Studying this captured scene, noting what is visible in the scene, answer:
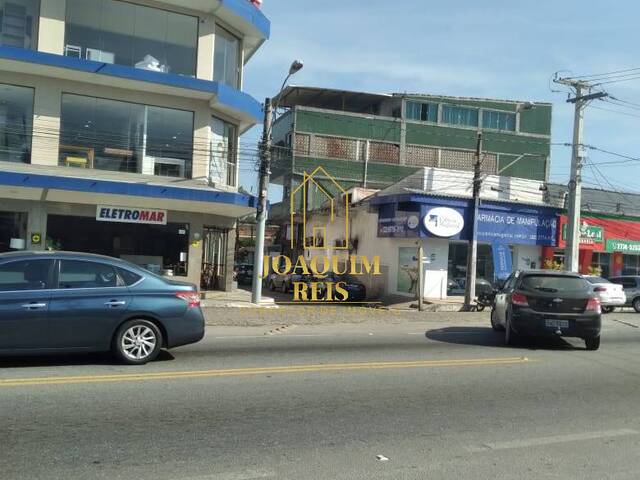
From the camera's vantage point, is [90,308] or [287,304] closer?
[90,308]

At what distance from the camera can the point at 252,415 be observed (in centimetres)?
623

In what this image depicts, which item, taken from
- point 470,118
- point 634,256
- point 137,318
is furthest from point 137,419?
point 470,118

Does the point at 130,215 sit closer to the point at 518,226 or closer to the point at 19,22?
the point at 19,22

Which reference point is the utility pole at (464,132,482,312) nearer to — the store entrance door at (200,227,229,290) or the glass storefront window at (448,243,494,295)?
the glass storefront window at (448,243,494,295)

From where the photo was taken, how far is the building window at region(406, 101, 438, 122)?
52500mm

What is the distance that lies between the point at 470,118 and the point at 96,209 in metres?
40.5

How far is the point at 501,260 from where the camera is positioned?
29.7 m

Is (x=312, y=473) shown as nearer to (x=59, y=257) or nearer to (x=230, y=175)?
(x=59, y=257)

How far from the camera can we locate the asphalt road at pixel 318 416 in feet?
15.8

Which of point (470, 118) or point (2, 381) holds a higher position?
point (470, 118)

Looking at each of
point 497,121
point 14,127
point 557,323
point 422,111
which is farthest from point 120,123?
point 497,121

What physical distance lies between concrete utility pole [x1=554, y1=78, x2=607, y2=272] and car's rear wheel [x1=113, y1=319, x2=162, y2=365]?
24.4 meters

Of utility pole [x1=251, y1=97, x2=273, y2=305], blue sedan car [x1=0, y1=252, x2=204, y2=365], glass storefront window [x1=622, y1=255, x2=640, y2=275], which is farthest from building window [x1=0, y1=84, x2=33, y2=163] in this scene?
glass storefront window [x1=622, y1=255, x2=640, y2=275]

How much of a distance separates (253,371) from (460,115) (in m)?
49.8
